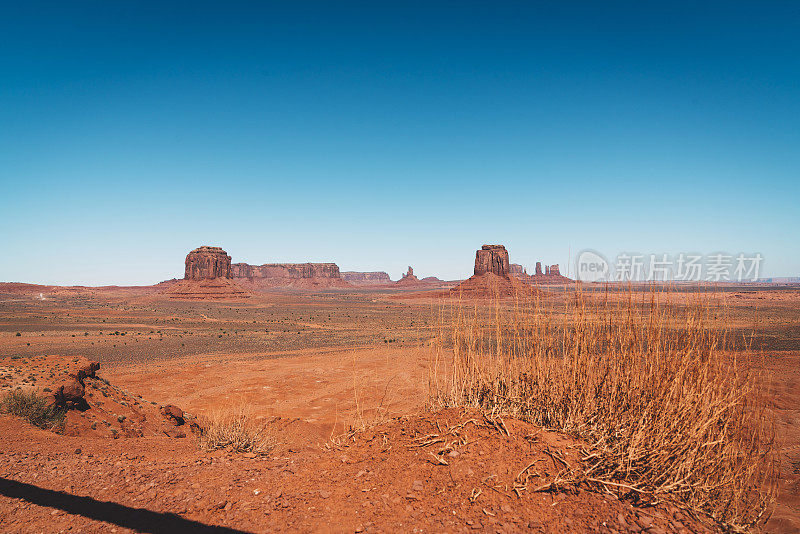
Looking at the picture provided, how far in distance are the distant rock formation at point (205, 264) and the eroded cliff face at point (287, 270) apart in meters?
85.8

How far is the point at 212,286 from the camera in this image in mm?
88375

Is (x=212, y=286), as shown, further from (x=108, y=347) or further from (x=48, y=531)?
(x=48, y=531)

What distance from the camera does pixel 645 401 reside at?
11.9 feet

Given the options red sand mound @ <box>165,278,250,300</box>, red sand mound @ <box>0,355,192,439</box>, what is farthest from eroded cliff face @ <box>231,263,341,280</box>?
red sand mound @ <box>0,355,192,439</box>

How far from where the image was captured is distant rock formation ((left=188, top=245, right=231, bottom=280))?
309ft

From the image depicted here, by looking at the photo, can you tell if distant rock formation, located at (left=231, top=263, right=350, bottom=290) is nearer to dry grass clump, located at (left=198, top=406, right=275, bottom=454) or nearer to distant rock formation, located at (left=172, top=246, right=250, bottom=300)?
distant rock formation, located at (left=172, top=246, right=250, bottom=300)

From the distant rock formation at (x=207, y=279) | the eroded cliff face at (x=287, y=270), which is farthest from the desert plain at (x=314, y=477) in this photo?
the eroded cliff face at (x=287, y=270)

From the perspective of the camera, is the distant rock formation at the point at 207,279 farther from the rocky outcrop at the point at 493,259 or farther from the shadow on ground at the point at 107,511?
the shadow on ground at the point at 107,511

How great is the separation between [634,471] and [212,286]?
316 feet

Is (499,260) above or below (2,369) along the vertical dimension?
above

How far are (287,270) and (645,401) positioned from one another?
199 meters

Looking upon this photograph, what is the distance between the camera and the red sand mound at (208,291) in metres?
82.5

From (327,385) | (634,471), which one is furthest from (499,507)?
(327,385)

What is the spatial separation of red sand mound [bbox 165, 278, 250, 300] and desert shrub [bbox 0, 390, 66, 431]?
8228 cm
